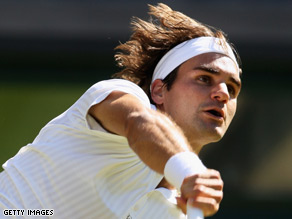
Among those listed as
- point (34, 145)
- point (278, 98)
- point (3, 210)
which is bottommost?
point (278, 98)

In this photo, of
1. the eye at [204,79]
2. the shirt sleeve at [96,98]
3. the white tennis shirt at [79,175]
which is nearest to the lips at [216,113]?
the eye at [204,79]

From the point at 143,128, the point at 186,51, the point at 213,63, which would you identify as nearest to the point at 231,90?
the point at 213,63

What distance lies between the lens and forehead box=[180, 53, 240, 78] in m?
3.46

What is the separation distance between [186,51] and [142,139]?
135 cm

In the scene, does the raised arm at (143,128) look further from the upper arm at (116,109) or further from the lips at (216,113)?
the lips at (216,113)

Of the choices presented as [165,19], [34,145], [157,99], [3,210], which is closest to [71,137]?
[34,145]

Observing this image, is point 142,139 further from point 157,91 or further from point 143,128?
point 157,91

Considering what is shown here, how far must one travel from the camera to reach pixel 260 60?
706cm

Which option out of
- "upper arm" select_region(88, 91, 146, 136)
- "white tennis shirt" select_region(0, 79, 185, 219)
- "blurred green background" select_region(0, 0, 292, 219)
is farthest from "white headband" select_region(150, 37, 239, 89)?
"blurred green background" select_region(0, 0, 292, 219)

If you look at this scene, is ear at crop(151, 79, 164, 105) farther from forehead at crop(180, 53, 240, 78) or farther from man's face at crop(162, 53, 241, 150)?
forehead at crop(180, 53, 240, 78)

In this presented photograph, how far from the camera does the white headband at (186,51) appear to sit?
11.6 ft

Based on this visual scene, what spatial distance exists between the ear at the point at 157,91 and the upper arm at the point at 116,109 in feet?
2.76

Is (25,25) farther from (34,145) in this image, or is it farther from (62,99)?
(34,145)

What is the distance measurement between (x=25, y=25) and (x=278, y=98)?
2.78 meters
